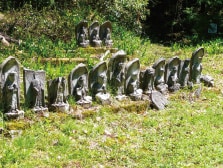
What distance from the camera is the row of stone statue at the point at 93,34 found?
12445 millimetres

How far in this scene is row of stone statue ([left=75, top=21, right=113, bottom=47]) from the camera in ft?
40.8

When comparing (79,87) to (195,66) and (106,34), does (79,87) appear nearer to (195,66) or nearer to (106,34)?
(195,66)

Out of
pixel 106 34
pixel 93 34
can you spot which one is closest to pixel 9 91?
pixel 93 34

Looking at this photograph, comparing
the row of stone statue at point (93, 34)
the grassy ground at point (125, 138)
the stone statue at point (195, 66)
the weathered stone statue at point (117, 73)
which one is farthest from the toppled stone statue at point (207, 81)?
the row of stone statue at point (93, 34)

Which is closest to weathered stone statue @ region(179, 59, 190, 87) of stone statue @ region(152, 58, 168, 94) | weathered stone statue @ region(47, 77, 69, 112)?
stone statue @ region(152, 58, 168, 94)

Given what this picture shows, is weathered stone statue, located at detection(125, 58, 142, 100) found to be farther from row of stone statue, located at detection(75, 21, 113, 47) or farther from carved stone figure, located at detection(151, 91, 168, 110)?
row of stone statue, located at detection(75, 21, 113, 47)

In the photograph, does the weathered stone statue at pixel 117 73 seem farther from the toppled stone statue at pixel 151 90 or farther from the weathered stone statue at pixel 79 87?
the weathered stone statue at pixel 79 87

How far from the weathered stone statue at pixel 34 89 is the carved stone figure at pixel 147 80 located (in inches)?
92.1

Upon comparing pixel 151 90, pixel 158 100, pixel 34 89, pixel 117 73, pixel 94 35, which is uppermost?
pixel 94 35

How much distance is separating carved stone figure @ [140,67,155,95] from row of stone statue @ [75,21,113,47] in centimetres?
406

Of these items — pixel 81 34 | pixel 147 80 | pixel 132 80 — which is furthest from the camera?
pixel 81 34

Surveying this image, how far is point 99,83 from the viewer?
802cm

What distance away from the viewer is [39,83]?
7.14m

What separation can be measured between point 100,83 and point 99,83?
0.02m
